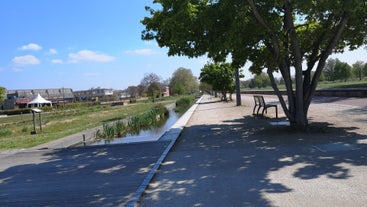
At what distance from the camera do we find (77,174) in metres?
7.61

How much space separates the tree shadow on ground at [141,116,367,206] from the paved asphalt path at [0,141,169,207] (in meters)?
0.54

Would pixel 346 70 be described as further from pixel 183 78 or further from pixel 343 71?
pixel 183 78

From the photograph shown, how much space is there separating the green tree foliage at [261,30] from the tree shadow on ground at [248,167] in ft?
6.82

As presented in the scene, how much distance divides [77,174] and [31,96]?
487ft

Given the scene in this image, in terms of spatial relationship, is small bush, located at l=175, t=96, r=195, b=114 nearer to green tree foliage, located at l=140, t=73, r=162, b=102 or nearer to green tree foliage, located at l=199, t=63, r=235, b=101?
green tree foliage, located at l=199, t=63, r=235, b=101

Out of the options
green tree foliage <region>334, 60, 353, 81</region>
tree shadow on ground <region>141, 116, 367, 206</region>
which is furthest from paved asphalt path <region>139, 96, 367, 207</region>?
green tree foliage <region>334, 60, 353, 81</region>

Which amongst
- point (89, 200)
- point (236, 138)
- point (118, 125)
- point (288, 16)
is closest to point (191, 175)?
point (89, 200)

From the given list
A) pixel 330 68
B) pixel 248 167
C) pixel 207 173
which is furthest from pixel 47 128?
pixel 330 68

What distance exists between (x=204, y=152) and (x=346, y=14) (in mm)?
5634

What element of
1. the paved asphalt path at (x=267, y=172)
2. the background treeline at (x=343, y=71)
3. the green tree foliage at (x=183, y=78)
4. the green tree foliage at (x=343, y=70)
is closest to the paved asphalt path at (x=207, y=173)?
the paved asphalt path at (x=267, y=172)

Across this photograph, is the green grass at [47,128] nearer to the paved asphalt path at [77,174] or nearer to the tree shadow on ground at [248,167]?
the paved asphalt path at [77,174]

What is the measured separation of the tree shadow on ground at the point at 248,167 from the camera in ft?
17.8

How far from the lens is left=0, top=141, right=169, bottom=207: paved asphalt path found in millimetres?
5934

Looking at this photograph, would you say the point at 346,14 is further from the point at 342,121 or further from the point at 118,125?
the point at 118,125
